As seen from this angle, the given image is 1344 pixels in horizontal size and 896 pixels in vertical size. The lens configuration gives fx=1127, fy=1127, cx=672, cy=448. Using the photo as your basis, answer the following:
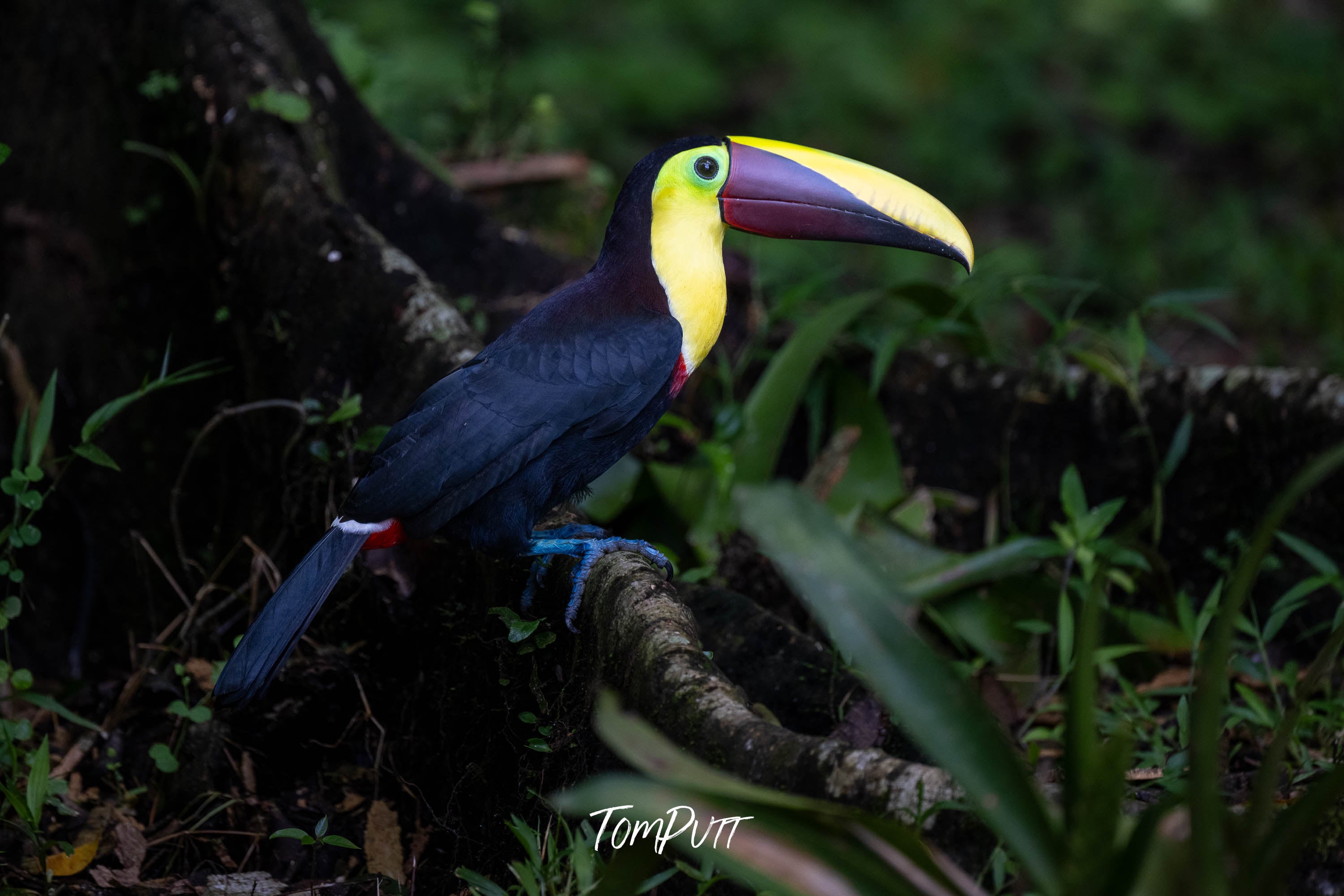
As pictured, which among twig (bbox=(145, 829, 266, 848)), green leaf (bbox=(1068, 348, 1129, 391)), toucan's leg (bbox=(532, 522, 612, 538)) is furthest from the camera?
green leaf (bbox=(1068, 348, 1129, 391))

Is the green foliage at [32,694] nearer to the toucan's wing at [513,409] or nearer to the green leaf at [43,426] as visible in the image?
the green leaf at [43,426]

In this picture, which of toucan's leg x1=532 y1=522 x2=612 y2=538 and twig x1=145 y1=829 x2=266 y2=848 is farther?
toucan's leg x1=532 y1=522 x2=612 y2=538

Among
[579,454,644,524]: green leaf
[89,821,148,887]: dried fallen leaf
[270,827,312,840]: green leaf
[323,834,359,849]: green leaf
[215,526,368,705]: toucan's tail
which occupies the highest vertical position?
[215,526,368,705]: toucan's tail

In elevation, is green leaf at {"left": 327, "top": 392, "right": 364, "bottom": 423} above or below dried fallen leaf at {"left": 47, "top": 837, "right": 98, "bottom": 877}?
above

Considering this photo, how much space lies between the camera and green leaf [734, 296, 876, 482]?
10.6ft

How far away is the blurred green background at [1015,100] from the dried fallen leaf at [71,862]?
14.1 feet

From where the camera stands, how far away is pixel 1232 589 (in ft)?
3.89

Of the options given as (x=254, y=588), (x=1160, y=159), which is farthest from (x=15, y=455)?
(x=1160, y=159)

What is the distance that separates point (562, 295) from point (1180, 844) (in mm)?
1655

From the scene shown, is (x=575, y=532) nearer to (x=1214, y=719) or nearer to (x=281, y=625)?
(x=281, y=625)

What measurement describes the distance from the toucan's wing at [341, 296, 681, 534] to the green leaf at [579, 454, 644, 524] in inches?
28.4

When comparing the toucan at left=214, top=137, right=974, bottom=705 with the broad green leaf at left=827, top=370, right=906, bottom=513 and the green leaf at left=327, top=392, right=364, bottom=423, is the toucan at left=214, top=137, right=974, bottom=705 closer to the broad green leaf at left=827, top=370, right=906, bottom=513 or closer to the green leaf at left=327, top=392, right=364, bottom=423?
the green leaf at left=327, top=392, right=364, bottom=423

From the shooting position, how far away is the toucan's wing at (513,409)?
2232mm

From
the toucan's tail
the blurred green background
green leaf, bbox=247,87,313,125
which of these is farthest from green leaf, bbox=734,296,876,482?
the blurred green background
